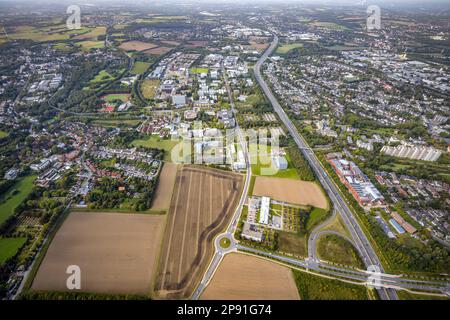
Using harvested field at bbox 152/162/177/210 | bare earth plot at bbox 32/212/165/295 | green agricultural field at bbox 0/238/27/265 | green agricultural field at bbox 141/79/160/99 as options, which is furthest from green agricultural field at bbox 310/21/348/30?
green agricultural field at bbox 0/238/27/265

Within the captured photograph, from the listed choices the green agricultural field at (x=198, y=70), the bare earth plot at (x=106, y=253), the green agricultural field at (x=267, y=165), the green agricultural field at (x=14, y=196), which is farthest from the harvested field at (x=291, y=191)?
the green agricultural field at (x=198, y=70)

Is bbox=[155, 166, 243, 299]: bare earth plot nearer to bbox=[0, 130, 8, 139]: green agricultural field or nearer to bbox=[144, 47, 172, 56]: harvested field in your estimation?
bbox=[0, 130, 8, 139]: green agricultural field

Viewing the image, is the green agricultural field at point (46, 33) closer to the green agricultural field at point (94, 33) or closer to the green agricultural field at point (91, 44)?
the green agricultural field at point (94, 33)

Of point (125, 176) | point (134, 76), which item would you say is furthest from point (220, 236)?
point (134, 76)

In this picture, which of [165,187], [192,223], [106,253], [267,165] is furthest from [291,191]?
[106,253]

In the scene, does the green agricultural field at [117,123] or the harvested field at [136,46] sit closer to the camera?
the green agricultural field at [117,123]

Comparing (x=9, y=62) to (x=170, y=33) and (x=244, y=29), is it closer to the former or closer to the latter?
(x=170, y=33)
